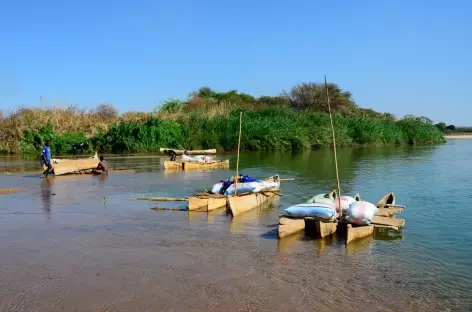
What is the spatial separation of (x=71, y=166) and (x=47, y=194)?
625cm

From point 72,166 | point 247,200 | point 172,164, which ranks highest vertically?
point 72,166

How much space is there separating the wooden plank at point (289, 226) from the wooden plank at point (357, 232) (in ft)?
3.11

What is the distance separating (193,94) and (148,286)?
6322cm

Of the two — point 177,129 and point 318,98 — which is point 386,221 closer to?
point 177,129

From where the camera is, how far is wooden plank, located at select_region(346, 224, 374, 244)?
9297mm

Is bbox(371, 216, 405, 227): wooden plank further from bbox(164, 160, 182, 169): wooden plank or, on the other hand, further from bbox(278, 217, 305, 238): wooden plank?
bbox(164, 160, 182, 169): wooden plank

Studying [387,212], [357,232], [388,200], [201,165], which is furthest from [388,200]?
[201,165]

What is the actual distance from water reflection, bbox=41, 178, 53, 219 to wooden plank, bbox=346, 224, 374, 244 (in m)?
6.92

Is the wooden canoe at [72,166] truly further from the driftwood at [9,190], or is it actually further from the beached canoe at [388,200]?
the beached canoe at [388,200]

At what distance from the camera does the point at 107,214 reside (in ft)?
40.4

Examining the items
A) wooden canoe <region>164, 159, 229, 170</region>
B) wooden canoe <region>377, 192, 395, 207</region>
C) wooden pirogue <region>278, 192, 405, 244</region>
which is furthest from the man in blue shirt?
wooden canoe <region>377, 192, 395, 207</region>

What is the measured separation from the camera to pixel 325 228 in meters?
9.67

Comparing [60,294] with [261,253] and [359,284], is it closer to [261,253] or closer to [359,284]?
[261,253]

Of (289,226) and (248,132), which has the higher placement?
(248,132)
